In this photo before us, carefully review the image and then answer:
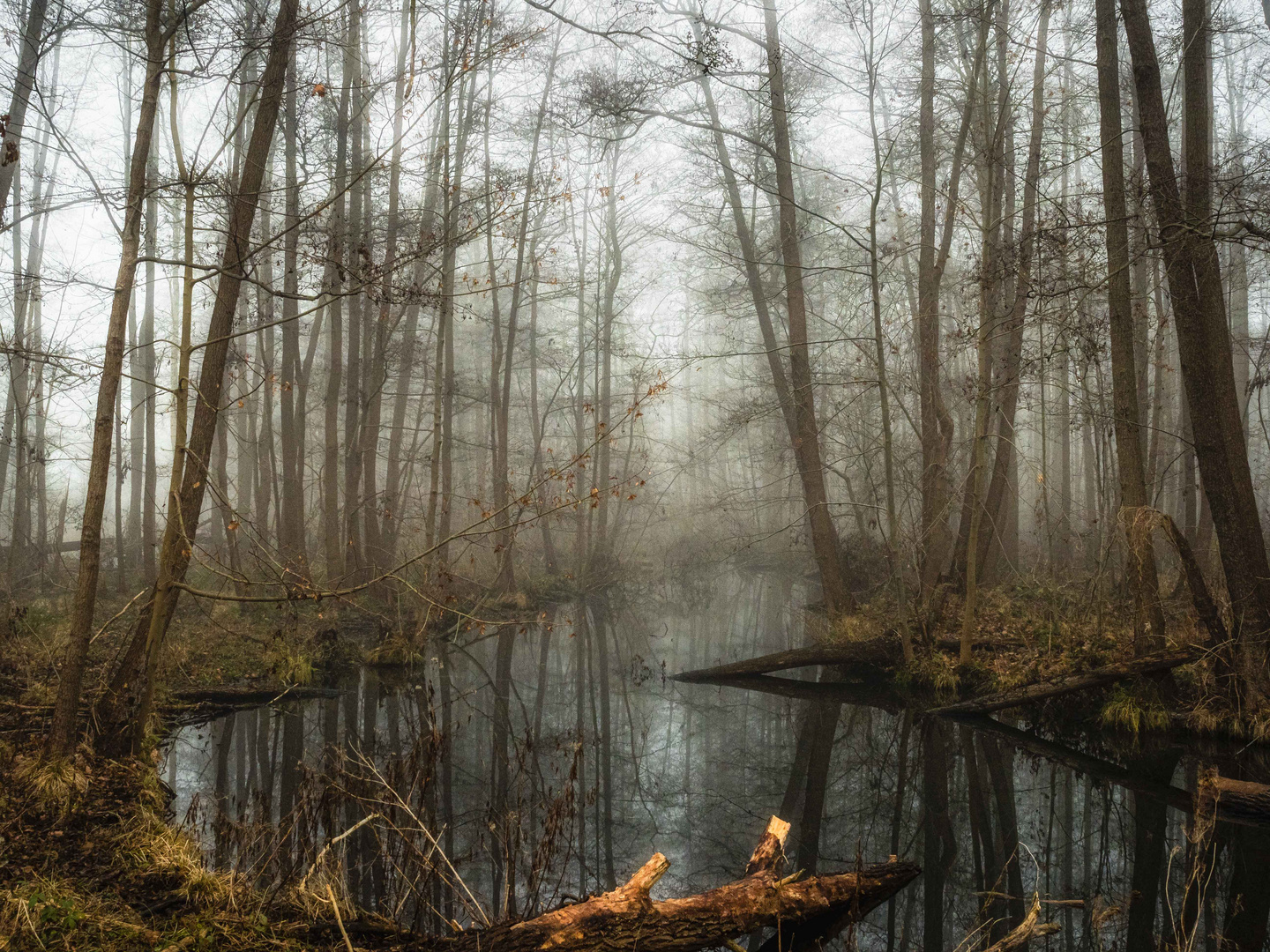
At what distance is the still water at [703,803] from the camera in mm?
4637

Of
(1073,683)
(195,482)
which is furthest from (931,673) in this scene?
(195,482)

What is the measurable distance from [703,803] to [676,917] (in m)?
2.93

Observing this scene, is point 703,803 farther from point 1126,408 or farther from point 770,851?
point 1126,408

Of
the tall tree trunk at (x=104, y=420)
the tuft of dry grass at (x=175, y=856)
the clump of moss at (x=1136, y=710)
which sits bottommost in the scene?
the tuft of dry grass at (x=175, y=856)

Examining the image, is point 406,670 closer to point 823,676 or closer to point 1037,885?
point 823,676

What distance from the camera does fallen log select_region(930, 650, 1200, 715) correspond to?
307 inches

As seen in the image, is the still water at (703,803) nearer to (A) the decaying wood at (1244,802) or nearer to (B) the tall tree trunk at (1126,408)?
(A) the decaying wood at (1244,802)

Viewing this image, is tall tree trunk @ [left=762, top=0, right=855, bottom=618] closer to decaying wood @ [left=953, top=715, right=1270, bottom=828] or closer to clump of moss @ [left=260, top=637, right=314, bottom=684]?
decaying wood @ [left=953, top=715, right=1270, bottom=828]

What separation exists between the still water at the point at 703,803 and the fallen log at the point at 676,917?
0.22 meters

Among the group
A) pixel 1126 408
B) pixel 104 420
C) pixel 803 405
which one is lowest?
pixel 104 420

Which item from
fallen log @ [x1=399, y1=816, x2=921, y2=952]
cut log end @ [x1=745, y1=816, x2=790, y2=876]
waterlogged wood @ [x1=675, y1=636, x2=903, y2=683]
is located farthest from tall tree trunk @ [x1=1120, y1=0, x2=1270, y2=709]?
cut log end @ [x1=745, y1=816, x2=790, y2=876]

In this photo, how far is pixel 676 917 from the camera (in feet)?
12.8

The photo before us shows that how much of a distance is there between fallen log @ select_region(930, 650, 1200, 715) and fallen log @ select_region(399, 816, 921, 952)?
454 cm

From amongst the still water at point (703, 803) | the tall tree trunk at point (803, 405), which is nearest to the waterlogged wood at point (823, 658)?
the still water at point (703, 803)
